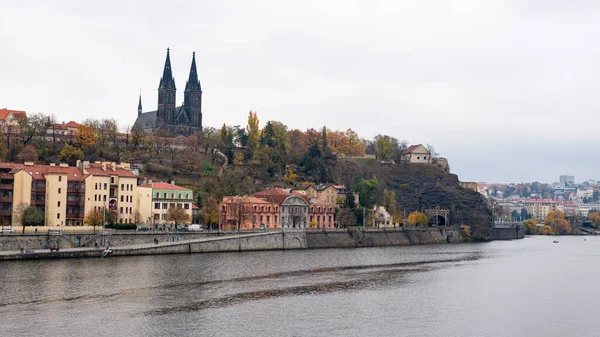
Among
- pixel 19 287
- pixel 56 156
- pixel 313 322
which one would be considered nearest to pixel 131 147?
pixel 56 156

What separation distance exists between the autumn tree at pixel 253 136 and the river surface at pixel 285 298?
78.2 meters

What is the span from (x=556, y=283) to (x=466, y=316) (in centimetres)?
2567

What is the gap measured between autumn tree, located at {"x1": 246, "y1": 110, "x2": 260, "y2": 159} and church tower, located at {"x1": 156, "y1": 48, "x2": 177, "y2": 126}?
32997 mm

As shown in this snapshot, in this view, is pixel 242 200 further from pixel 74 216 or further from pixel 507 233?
pixel 507 233

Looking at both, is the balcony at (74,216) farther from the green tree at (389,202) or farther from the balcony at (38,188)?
the green tree at (389,202)

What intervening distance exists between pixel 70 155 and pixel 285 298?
8154 cm

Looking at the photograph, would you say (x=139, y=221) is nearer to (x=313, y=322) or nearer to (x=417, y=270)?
(x=417, y=270)

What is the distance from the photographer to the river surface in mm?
45781

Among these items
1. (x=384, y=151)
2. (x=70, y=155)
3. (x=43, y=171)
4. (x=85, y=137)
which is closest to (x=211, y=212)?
(x=43, y=171)

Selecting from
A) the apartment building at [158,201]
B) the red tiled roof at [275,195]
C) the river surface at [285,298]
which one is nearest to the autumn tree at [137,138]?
the red tiled roof at [275,195]

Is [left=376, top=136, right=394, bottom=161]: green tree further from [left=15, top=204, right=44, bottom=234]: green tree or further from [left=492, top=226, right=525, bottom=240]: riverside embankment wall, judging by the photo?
[left=15, top=204, right=44, bottom=234]: green tree

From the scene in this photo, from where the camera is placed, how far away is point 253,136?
6673 inches

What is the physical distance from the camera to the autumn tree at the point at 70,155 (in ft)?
418

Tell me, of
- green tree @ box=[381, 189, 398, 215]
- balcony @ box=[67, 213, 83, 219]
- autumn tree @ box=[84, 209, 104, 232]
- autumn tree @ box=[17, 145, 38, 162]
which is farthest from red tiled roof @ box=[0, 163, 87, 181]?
green tree @ box=[381, 189, 398, 215]
